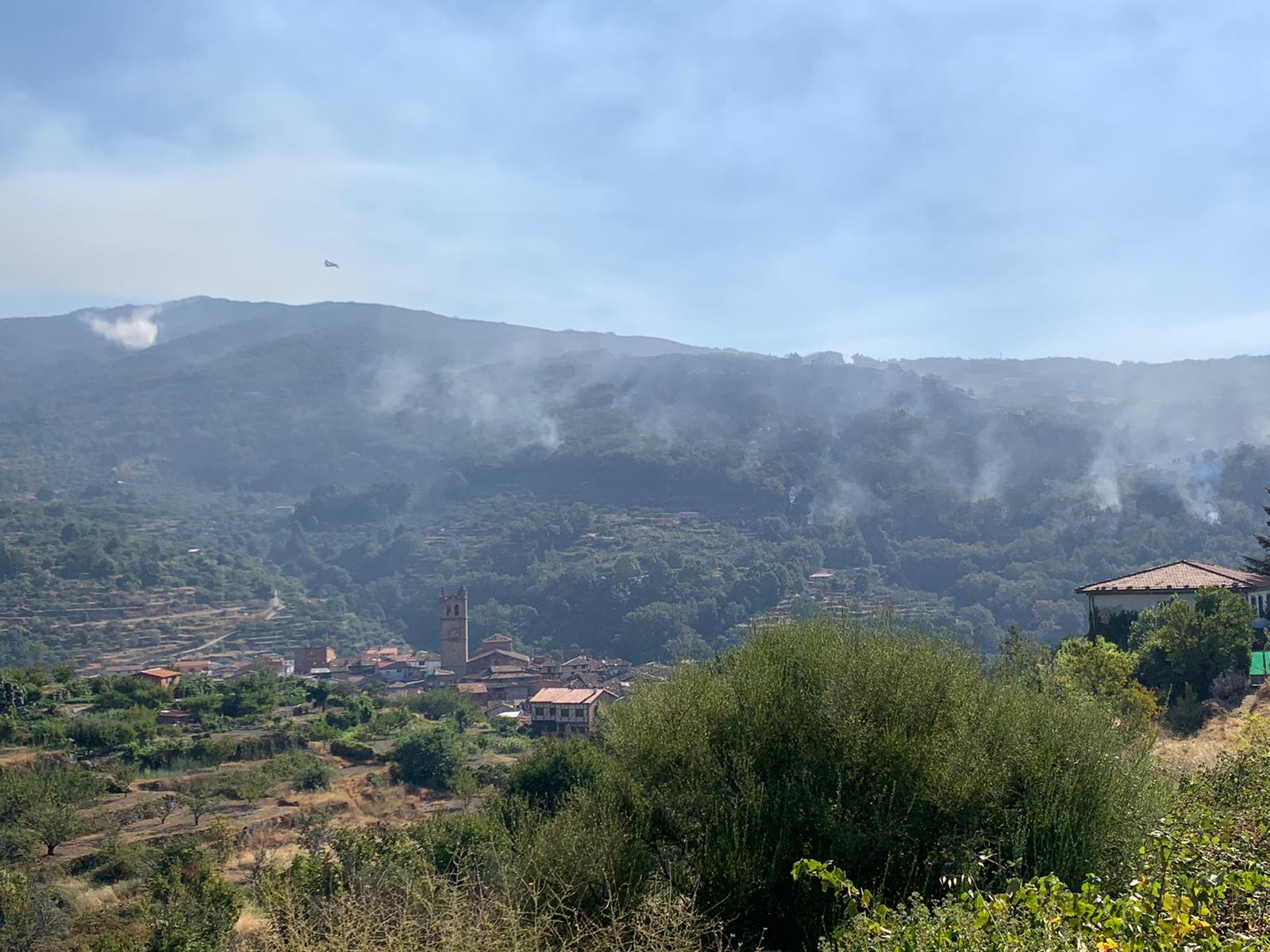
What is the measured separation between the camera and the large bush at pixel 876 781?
751cm

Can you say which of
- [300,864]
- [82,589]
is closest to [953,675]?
[300,864]

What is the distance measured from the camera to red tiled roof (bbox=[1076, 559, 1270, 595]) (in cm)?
2944

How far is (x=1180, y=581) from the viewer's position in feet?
97.9

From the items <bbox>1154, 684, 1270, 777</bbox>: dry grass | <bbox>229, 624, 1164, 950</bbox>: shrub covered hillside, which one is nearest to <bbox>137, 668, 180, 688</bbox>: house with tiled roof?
<bbox>1154, 684, 1270, 777</bbox>: dry grass

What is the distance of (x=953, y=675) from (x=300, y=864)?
13529 mm

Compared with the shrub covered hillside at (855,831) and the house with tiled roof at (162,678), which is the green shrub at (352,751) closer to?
the house with tiled roof at (162,678)

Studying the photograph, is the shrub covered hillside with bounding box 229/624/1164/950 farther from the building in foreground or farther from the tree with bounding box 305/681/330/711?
the building in foreground

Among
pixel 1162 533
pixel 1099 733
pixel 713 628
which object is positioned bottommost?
pixel 713 628

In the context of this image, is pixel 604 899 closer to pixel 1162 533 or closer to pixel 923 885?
pixel 923 885

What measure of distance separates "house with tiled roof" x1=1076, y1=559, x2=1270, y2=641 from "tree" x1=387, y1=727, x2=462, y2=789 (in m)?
20.8

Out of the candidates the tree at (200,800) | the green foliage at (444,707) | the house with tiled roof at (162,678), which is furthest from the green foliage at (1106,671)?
the house with tiled roof at (162,678)

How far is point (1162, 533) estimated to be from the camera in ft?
395

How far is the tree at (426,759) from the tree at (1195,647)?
70.4 feet

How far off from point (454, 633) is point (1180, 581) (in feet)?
202
